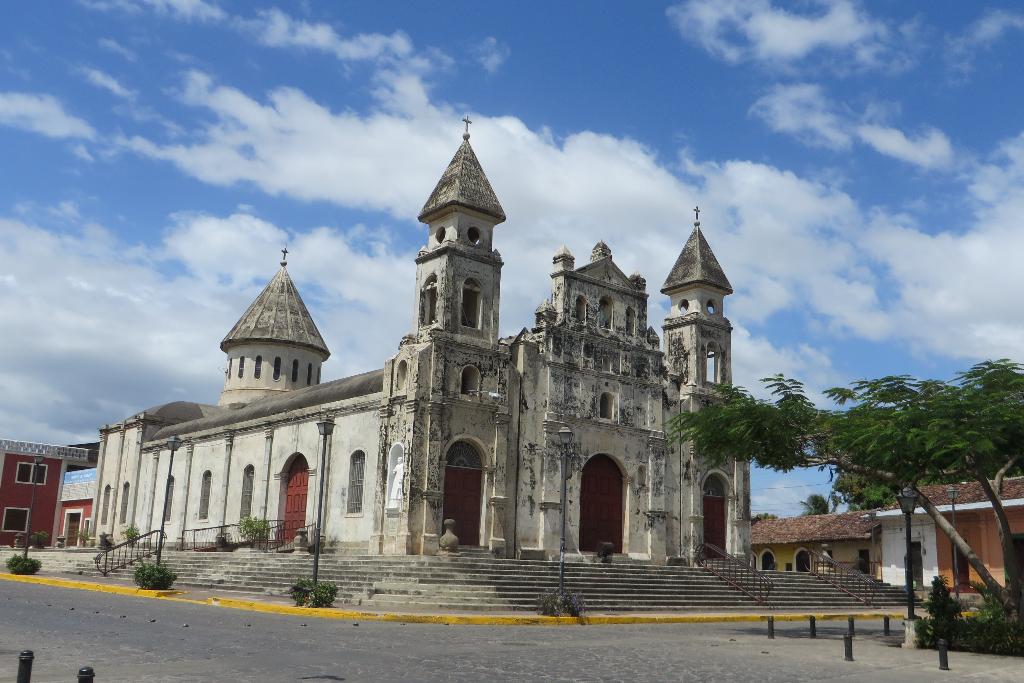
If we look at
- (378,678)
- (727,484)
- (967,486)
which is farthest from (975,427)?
(967,486)

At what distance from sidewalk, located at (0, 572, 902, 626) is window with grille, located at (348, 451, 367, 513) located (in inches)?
219

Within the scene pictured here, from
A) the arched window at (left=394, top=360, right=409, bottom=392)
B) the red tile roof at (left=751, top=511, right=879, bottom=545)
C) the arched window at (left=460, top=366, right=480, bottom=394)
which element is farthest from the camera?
the red tile roof at (left=751, top=511, right=879, bottom=545)

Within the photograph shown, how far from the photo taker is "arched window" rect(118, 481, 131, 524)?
45.9 metres

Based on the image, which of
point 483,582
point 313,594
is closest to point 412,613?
point 313,594

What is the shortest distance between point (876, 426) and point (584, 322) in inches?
674

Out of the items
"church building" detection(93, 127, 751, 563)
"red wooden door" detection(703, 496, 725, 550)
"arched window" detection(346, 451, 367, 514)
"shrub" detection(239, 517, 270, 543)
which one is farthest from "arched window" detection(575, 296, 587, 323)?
"shrub" detection(239, 517, 270, 543)

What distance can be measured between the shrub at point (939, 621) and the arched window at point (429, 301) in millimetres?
18342

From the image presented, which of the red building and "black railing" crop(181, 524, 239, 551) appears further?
the red building

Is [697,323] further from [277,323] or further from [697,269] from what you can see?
[277,323]

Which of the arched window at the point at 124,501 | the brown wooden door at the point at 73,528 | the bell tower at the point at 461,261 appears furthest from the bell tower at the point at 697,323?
the brown wooden door at the point at 73,528

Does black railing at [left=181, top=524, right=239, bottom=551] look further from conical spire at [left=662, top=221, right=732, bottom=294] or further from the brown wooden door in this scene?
conical spire at [left=662, top=221, right=732, bottom=294]

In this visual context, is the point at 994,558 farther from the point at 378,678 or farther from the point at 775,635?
the point at 378,678

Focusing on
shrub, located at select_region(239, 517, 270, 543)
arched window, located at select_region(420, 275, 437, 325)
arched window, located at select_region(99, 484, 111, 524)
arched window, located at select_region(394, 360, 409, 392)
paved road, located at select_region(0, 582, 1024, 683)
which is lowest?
paved road, located at select_region(0, 582, 1024, 683)

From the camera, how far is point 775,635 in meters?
20.5
